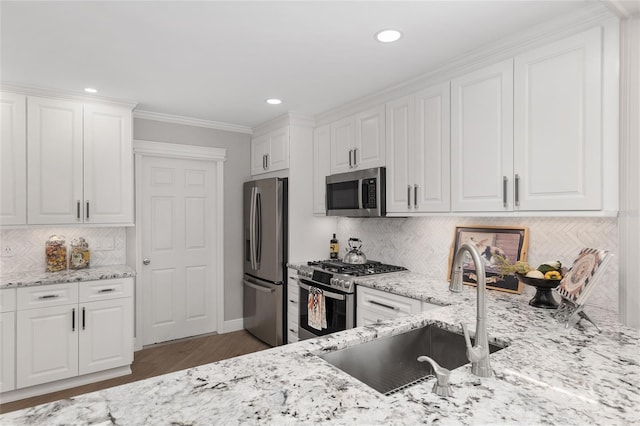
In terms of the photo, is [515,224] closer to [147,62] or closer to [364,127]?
[364,127]

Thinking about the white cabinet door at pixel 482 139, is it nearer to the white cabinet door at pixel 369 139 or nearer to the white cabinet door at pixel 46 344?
the white cabinet door at pixel 369 139

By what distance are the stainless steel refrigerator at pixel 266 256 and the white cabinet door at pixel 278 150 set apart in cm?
22

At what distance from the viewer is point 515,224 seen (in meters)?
2.52

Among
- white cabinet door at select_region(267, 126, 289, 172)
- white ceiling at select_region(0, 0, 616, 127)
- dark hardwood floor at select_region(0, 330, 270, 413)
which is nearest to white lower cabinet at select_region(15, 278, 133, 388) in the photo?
dark hardwood floor at select_region(0, 330, 270, 413)

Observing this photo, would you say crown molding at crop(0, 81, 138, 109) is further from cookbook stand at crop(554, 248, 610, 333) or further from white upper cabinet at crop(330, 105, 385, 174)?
cookbook stand at crop(554, 248, 610, 333)

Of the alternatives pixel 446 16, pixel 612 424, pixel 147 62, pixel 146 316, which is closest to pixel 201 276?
pixel 146 316

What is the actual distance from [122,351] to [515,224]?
3.35 metres

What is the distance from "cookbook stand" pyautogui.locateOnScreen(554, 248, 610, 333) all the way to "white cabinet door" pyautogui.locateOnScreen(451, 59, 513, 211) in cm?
55

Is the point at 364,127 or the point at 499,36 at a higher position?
the point at 499,36

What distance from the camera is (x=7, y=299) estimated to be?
9.04 feet

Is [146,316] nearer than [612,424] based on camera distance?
No

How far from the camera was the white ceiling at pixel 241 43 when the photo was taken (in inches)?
75.0

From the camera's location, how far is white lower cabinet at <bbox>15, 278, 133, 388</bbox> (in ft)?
9.25

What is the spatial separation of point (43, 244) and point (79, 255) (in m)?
0.32
